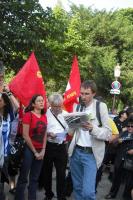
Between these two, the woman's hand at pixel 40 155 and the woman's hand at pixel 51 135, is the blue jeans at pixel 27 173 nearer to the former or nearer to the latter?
the woman's hand at pixel 40 155

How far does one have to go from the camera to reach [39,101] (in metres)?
5.99

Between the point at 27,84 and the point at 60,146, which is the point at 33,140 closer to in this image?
the point at 60,146

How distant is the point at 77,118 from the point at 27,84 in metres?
1.78

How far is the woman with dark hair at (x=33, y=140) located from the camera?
19.4 ft

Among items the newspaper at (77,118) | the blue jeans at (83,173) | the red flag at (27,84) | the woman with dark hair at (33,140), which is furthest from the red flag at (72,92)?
the newspaper at (77,118)

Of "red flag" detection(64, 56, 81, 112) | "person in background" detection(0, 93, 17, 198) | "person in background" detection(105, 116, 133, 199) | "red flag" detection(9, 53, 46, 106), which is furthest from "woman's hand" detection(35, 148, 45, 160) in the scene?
"red flag" detection(64, 56, 81, 112)

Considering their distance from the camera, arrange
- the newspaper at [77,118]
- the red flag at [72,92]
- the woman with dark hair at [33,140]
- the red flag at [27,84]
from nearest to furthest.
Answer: the newspaper at [77,118]
the woman with dark hair at [33,140]
the red flag at [27,84]
the red flag at [72,92]

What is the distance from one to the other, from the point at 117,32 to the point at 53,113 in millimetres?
31499

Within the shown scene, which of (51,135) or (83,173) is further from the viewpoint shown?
(51,135)

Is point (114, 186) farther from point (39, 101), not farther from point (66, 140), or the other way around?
point (39, 101)

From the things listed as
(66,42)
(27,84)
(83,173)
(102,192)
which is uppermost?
(66,42)

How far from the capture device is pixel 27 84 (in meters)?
6.66

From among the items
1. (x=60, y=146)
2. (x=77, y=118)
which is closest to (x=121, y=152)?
(x=60, y=146)

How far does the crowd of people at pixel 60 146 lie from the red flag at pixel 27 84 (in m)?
0.31
